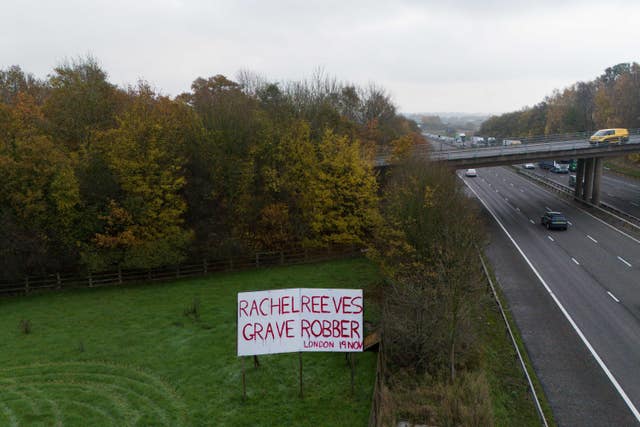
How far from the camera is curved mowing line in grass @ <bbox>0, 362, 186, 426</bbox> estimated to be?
14.6 metres

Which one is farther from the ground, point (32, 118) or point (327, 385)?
point (32, 118)

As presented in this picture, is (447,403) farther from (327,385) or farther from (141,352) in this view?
(141,352)

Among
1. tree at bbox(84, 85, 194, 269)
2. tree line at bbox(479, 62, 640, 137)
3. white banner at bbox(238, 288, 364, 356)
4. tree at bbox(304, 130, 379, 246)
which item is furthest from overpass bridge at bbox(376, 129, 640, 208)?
tree line at bbox(479, 62, 640, 137)

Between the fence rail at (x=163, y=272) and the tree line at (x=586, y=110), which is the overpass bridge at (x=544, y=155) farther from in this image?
the tree line at (x=586, y=110)

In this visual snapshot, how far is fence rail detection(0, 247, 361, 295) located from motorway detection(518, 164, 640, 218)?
1313 inches

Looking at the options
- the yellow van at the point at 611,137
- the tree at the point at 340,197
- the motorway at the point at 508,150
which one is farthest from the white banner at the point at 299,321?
the yellow van at the point at 611,137

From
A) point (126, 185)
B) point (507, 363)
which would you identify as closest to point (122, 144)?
point (126, 185)

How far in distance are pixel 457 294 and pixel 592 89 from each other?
119m

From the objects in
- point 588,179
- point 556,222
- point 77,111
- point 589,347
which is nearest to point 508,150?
point 588,179

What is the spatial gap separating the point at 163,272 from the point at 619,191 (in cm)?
5826

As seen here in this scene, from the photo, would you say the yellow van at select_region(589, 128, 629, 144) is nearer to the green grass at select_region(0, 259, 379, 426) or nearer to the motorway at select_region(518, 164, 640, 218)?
the motorway at select_region(518, 164, 640, 218)

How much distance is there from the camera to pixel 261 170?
35.0m

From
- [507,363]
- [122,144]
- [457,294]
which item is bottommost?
[507,363]

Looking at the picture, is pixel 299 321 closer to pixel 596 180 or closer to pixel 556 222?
pixel 556 222
